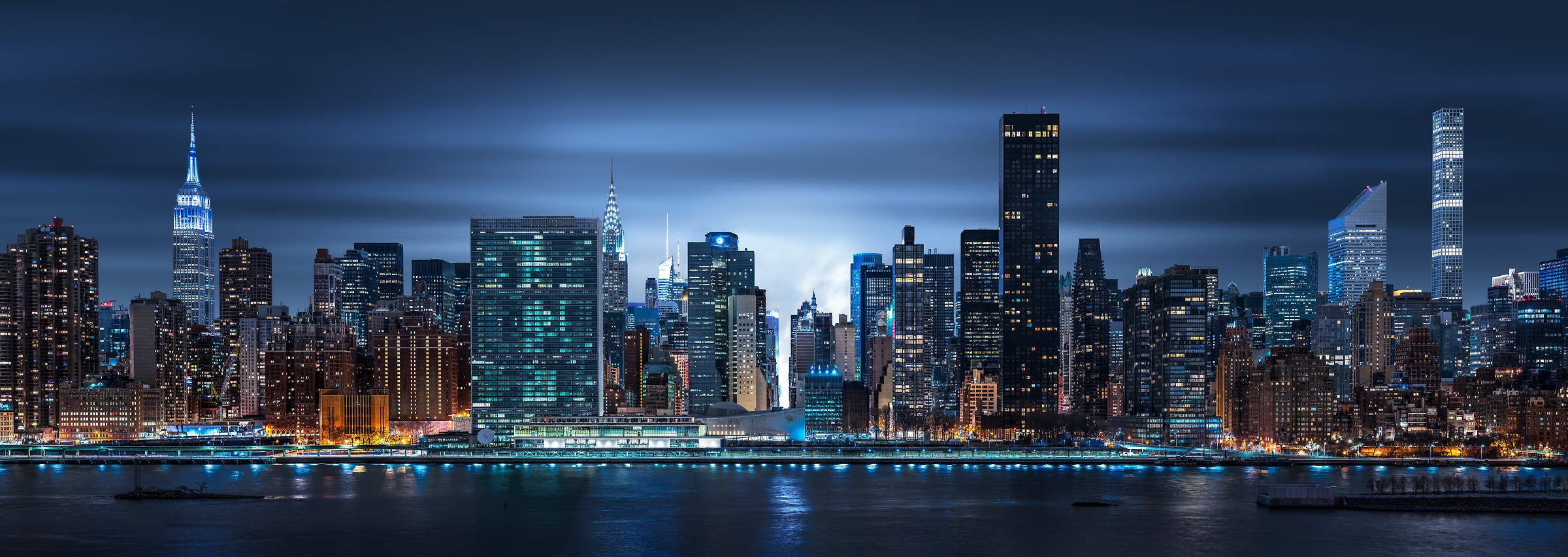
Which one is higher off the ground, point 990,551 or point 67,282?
point 67,282

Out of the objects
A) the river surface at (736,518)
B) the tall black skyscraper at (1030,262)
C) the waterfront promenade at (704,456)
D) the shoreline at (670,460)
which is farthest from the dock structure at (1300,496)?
the tall black skyscraper at (1030,262)

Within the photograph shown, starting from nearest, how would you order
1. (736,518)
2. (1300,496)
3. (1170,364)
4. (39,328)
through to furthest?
(736,518) < (1300,496) < (1170,364) < (39,328)

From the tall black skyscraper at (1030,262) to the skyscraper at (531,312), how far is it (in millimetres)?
58904

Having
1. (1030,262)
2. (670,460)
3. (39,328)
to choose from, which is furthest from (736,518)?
(39,328)

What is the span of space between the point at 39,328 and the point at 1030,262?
433 feet

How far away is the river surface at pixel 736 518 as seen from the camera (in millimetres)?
70375

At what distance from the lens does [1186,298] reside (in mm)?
175875

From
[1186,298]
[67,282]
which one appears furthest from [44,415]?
[1186,298]

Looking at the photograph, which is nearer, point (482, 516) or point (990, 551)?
point (990, 551)

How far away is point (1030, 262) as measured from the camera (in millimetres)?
195875

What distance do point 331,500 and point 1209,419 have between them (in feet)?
352

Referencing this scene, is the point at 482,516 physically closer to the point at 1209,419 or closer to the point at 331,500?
the point at 331,500

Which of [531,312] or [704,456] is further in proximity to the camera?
[531,312]

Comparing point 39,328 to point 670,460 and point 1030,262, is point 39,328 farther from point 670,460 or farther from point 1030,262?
point 1030,262
